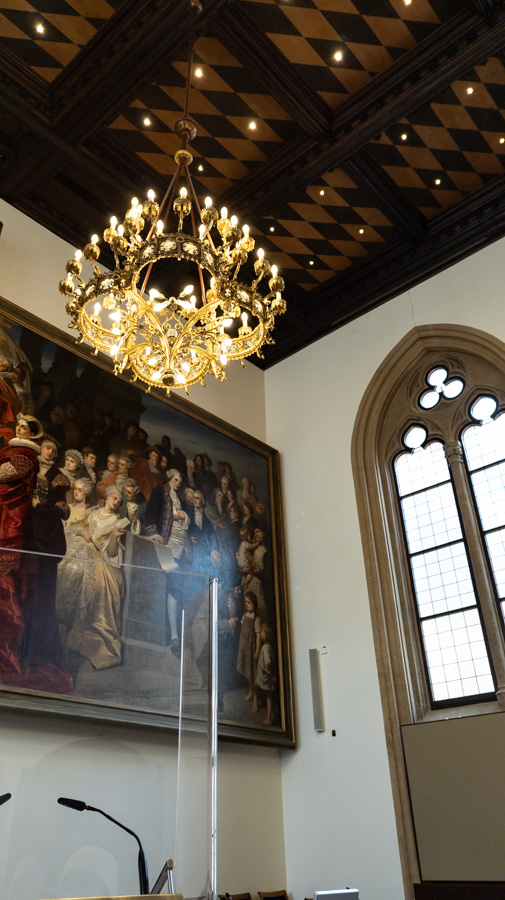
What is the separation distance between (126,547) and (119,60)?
5155 mm

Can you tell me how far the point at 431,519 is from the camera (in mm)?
9070

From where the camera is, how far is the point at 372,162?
29.3ft

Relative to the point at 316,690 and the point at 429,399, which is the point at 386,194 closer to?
the point at 429,399

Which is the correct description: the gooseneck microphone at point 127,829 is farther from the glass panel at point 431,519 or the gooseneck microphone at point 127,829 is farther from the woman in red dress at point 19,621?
the glass panel at point 431,519

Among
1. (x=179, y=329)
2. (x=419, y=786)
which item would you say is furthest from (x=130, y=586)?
(x=419, y=786)

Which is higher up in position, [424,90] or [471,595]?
[424,90]

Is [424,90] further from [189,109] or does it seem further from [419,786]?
[419,786]

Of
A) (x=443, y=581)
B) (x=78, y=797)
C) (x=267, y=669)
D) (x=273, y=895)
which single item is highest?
(x=443, y=581)

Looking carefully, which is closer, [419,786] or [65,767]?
[65,767]

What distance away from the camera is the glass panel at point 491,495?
8461mm

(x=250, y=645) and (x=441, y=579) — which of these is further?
(x=250, y=645)

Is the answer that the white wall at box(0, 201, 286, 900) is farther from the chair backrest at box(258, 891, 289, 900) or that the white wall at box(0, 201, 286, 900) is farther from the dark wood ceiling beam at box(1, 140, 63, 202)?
the dark wood ceiling beam at box(1, 140, 63, 202)

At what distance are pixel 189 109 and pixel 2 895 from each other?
786 centimetres

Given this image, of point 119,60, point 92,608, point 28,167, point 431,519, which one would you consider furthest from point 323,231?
point 92,608
